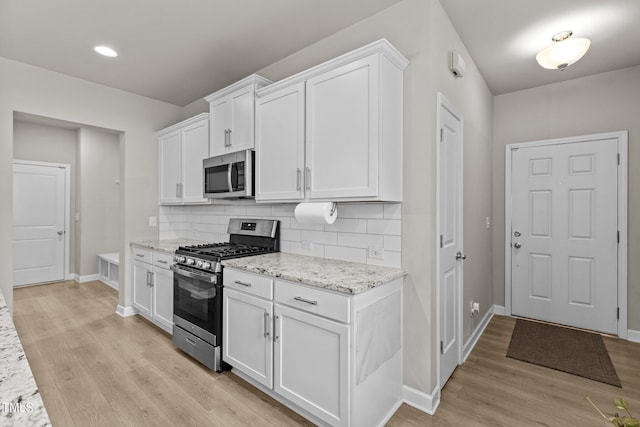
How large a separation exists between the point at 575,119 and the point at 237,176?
3661 mm

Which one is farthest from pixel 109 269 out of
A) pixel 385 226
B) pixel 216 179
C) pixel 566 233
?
pixel 566 233

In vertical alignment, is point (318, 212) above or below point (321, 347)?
above

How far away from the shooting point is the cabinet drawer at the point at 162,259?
3182 millimetres

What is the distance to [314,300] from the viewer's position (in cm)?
183

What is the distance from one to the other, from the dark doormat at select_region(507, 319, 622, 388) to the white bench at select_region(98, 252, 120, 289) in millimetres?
5613

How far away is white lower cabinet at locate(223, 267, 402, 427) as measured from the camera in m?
1.72

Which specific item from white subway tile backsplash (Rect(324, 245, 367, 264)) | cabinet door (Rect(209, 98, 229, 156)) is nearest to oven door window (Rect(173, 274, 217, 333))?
white subway tile backsplash (Rect(324, 245, 367, 264))

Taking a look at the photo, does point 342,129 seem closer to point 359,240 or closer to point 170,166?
point 359,240

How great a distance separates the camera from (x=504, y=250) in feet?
12.9

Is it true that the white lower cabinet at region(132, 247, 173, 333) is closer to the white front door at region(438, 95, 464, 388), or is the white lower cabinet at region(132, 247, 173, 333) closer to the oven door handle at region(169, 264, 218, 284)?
the oven door handle at region(169, 264, 218, 284)

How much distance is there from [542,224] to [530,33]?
212 cm

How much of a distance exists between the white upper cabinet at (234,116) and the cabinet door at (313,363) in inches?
63.2

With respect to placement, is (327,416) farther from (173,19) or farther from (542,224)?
(542,224)

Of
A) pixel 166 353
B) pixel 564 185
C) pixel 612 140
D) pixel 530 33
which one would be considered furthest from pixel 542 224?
pixel 166 353
